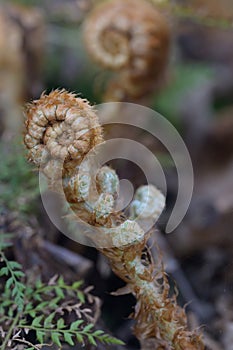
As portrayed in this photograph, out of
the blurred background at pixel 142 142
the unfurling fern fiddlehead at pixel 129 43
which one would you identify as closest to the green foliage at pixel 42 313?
the blurred background at pixel 142 142

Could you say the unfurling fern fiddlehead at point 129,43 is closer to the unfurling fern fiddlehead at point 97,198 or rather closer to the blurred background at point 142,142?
the blurred background at point 142,142

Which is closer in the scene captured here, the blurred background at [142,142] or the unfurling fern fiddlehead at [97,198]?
the unfurling fern fiddlehead at [97,198]

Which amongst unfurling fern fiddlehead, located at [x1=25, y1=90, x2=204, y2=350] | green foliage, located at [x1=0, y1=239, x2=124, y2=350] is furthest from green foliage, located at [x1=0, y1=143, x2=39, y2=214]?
unfurling fern fiddlehead, located at [x1=25, y1=90, x2=204, y2=350]

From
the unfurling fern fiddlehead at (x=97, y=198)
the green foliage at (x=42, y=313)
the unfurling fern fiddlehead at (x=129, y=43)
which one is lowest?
the green foliage at (x=42, y=313)

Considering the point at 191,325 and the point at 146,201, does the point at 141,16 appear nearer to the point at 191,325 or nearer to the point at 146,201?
the point at 146,201

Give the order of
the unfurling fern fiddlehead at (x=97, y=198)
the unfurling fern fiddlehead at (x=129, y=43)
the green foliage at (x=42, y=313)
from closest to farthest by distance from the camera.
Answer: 1. the unfurling fern fiddlehead at (x=97, y=198)
2. the green foliage at (x=42, y=313)
3. the unfurling fern fiddlehead at (x=129, y=43)

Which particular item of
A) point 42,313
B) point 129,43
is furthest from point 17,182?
point 129,43

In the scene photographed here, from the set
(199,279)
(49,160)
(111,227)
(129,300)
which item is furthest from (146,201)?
(199,279)

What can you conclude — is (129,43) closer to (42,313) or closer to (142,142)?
(142,142)
